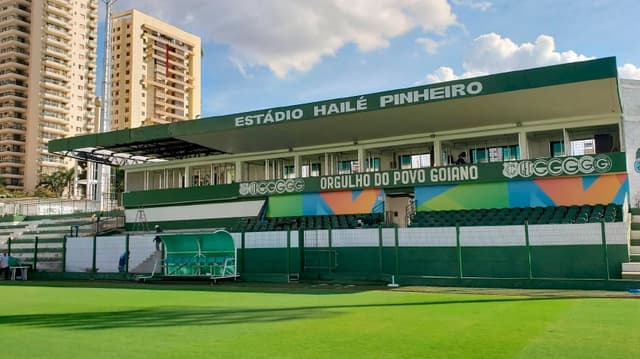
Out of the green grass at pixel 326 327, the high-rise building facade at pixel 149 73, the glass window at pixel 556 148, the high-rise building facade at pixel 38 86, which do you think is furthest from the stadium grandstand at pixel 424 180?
the high-rise building facade at pixel 149 73

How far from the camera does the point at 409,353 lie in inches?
262

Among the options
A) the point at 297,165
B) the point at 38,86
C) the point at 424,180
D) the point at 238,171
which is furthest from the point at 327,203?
the point at 38,86

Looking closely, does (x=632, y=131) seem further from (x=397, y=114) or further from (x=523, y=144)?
(x=397, y=114)

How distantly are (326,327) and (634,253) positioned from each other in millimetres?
13416

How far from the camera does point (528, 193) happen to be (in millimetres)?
23344

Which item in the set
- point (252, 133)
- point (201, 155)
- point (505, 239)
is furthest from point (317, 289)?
point (201, 155)

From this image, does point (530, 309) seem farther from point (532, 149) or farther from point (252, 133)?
point (252, 133)

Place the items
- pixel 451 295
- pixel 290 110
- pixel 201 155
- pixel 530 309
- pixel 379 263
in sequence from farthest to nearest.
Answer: pixel 201 155 → pixel 290 110 → pixel 379 263 → pixel 451 295 → pixel 530 309

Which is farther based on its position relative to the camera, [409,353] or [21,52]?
[21,52]

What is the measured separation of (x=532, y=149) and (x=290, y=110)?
11.9 meters

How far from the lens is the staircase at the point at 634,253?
15.9 metres

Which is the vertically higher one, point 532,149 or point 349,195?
point 532,149

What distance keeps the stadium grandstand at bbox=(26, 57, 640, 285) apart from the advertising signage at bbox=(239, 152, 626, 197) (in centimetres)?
6

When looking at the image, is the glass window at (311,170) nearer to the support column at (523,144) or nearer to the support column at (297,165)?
the support column at (297,165)
